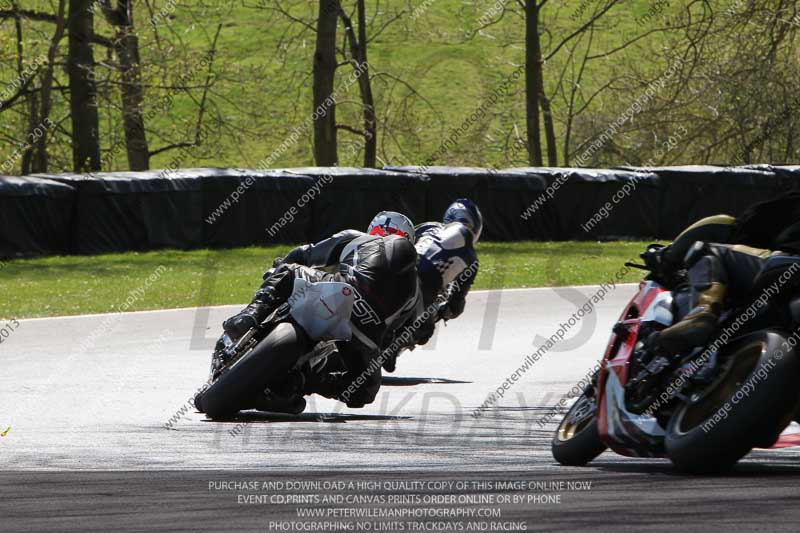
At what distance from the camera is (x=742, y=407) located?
4.85 meters

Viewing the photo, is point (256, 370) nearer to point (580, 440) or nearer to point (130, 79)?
point (580, 440)

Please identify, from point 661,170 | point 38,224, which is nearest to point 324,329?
point 38,224

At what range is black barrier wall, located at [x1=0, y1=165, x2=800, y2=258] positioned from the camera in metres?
22.6

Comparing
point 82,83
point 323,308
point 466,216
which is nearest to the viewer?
point 323,308

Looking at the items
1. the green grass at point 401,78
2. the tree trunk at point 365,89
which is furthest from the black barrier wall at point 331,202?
the green grass at point 401,78

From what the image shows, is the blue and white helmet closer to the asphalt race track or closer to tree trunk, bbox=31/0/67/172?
the asphalt race track

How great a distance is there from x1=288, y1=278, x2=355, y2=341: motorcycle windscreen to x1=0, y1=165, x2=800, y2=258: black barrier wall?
1471 cm

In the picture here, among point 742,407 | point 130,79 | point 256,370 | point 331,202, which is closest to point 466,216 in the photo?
point 256,370

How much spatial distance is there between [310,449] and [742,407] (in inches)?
105

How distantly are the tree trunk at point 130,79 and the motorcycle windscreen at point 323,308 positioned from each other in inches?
1010

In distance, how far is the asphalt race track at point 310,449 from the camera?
13.8 feet

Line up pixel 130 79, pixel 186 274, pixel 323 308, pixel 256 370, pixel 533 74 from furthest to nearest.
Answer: pixel 533 74
pixel 130 79
pixel 186 274
pixel 323 308
pixel 256 370

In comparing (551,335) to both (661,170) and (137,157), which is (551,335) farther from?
(137,157)

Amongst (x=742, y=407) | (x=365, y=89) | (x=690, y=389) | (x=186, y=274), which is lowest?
(x=365, y=89)
